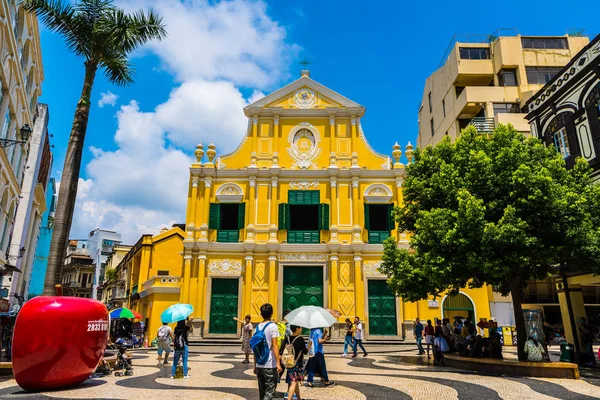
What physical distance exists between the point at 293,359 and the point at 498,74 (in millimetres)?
29557

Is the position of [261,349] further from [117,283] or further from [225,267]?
[117,283]

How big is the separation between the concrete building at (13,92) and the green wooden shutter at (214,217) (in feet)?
28.5

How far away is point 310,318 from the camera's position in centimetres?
830

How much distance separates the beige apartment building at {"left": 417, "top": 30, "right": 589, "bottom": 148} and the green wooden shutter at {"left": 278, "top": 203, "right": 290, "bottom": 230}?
14075 mm

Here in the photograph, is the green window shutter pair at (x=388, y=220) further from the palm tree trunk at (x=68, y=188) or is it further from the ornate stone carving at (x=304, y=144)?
the palm tree trunk at (x=68, y=188)

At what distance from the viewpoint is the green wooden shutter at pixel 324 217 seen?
22750 millimetres

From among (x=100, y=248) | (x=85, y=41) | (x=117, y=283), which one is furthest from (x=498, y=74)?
(x=100, y=248)

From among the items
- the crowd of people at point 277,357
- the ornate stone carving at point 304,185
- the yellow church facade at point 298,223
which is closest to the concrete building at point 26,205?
the yellow church facade at point 298,223

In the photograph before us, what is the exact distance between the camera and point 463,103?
29.7m

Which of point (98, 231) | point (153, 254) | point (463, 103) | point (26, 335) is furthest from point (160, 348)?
point (98, 231)

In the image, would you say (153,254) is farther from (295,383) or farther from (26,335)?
(295,383)

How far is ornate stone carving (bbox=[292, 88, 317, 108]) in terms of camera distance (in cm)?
2483

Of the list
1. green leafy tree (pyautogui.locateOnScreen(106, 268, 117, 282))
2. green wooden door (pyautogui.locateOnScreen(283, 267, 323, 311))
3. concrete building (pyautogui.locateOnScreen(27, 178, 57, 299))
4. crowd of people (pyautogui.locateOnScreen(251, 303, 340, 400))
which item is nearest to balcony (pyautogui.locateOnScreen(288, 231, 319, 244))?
green wooden door (pyautogui.locateOnScreen(283, 267, 323, 311))

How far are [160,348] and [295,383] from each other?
761cm
